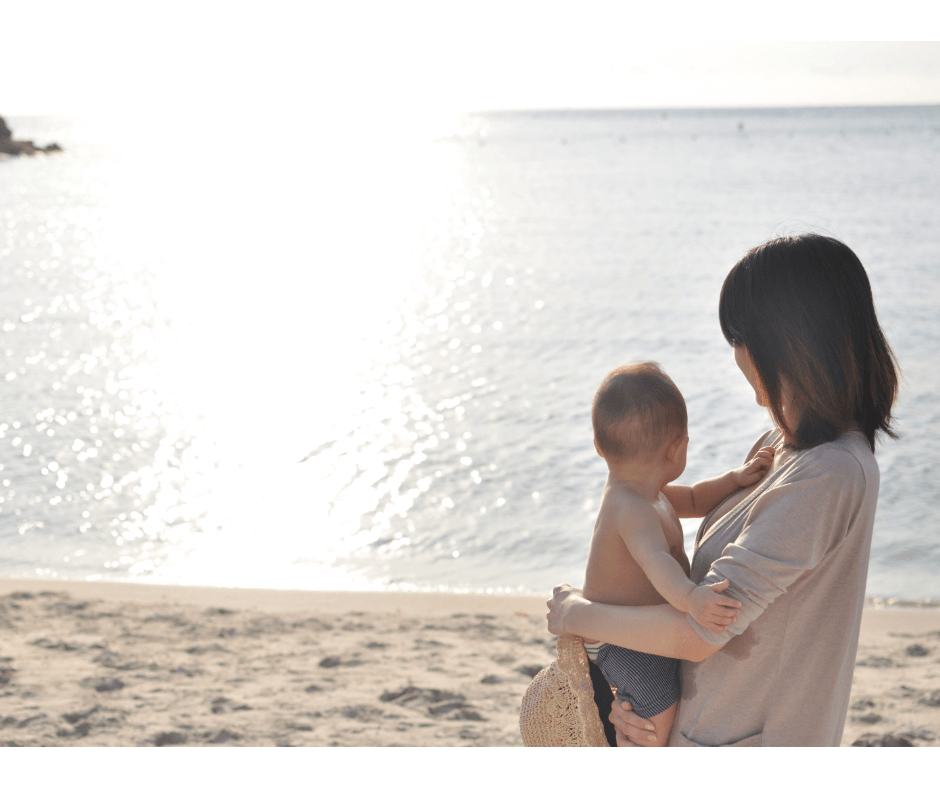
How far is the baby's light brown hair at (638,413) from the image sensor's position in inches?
73.9

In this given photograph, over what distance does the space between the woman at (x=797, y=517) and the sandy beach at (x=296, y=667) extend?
9.13ft

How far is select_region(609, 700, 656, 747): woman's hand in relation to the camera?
178 centimetres

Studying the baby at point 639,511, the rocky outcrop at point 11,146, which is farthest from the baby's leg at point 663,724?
the rocky outcrop at point 11,146

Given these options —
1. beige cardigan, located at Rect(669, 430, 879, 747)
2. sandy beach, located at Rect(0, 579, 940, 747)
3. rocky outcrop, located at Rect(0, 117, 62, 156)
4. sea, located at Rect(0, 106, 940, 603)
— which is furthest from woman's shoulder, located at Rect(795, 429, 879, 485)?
rocky outcrop, located at Rect(0, 117, 62, 156)

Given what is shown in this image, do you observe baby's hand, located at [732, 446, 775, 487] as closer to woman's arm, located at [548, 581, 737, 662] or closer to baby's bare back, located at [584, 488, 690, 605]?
Answer: baby's bare back, located at [584, 488, 690, 605]

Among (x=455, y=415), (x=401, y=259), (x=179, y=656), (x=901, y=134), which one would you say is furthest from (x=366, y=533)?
(x=901, y=134)

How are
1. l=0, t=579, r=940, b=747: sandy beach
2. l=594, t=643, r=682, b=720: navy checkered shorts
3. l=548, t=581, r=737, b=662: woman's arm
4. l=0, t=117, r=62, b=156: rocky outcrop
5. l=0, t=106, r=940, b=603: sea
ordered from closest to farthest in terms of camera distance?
l=548, t=581, r=737, b=662: woman's arm → l=594, t=643, r=682, b=720: navy checkered shorts → l=0, t=579, r=940, b=747: sandy beach → l=0, t=106, r=940, b=603: sea → l=0, t=117, r=62, b=156: rocky outcrop

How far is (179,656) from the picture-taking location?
5148 millimetres

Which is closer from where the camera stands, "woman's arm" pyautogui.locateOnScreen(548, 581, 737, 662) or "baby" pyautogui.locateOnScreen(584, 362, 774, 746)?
"woman's arm" pyautogui.locateOnScreen(548, 581, 737, 662)

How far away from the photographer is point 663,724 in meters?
1.78

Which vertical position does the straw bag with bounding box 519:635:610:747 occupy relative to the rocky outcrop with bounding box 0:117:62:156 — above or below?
below

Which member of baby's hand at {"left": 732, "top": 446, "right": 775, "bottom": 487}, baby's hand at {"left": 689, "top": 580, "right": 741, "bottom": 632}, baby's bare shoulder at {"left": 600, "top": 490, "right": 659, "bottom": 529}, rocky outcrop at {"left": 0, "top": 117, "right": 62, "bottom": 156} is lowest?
baby's hand at {"left": 689, "top": 580, "right": 741, "bottom": 632}

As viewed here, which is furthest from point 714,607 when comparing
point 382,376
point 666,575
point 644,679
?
point 382,376
